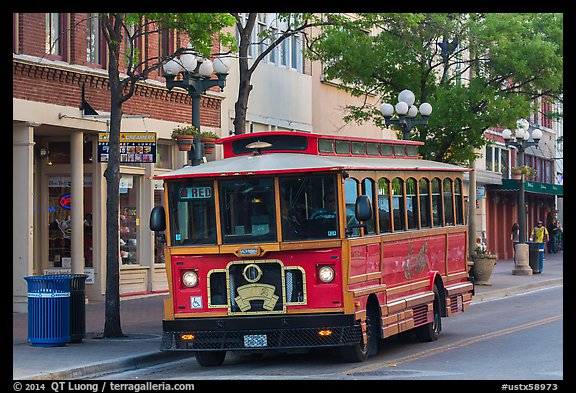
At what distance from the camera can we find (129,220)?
29.3m

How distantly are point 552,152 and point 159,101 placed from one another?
45191mm

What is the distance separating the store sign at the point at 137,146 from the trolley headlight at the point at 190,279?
8.65m

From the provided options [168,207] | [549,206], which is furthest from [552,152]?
[168,207]

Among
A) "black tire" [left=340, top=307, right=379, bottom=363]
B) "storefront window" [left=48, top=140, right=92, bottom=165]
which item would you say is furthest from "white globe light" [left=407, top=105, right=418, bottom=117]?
"black tire" [left=340, top=307, right=379, bottom=363]

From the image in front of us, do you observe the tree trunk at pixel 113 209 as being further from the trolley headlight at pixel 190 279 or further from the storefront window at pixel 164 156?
the storefront window at pixel 164 156

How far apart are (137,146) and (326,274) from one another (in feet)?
33.1

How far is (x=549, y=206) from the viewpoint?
70.0 metres

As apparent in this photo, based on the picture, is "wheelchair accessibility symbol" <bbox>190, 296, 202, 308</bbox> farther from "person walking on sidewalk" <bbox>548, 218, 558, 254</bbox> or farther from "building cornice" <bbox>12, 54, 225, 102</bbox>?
"person walking on sidewalk" <bbox>548, 218, 558, 254</bbox>

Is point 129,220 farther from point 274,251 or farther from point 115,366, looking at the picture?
point 274,251

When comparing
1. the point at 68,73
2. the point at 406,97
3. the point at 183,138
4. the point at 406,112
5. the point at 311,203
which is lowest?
the point at 311,203

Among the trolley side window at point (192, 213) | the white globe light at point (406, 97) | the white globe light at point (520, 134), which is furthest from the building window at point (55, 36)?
the white globe light at point (520, 134)

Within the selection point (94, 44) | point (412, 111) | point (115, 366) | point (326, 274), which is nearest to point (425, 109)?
point (412, 111)

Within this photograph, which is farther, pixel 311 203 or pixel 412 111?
pixel 412 111

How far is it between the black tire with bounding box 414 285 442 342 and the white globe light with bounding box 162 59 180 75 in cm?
591
